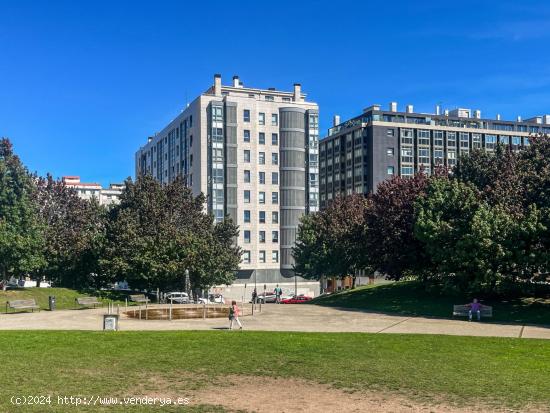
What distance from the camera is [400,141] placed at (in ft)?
412

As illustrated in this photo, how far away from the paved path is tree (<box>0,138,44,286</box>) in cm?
1347

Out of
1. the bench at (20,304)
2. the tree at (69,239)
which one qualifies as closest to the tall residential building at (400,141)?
the tree at (69,239)

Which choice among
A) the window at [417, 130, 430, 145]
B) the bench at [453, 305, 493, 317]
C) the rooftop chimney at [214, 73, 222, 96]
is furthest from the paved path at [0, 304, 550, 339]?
the window at [417, 130, 430, 145]

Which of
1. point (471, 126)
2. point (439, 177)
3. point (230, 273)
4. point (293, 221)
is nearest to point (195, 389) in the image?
point (439, 177)

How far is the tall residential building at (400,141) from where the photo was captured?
124 m

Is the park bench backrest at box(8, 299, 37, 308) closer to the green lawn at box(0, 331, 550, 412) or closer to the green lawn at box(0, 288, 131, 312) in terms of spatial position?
the green lawn at box(0, 288, 131, 312)

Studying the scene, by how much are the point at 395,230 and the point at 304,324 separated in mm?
18215

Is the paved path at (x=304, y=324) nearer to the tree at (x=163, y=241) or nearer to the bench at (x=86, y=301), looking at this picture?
the bench at (x=86, y=301)

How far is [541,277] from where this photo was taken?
120 ft

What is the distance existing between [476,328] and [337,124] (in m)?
119

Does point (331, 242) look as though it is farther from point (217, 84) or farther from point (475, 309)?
point (217, 84)

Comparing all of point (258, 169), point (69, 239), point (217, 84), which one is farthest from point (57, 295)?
point (217, 84)

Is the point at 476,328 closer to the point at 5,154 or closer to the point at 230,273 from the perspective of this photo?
the point at 230,273

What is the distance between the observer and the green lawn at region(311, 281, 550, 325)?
36000 mm
